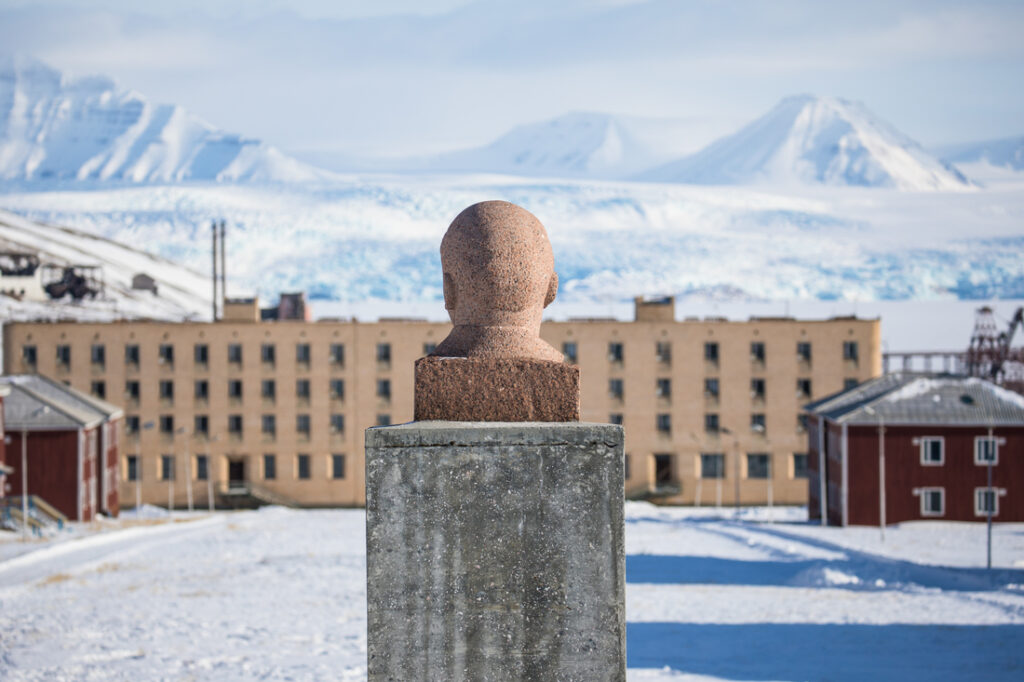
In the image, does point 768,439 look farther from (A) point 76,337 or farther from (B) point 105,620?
(B) point 105,620

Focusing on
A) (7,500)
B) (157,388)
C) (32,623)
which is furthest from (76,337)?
(32,623)

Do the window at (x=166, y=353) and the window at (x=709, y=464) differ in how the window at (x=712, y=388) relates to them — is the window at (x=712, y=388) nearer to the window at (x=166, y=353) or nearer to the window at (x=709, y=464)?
the window at (x=709, y=464)

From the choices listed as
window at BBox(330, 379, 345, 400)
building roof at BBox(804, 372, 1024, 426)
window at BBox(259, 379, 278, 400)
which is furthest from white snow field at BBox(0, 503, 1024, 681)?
window at BBox(330, 379, 345, 400)

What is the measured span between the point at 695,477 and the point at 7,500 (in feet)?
139

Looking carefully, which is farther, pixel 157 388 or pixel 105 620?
pixel 157 388

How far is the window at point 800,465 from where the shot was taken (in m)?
81.9

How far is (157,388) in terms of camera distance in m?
82.5

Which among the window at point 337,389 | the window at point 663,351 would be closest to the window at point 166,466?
the window at point 337,389

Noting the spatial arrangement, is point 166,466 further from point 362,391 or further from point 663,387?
point 663,387

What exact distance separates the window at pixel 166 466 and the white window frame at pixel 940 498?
4688cm

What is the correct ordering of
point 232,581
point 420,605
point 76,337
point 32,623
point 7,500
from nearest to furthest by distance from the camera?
1. point 420,605
2. point 32,623
3. point 232,581
4. point 7,500
5. point 76,337

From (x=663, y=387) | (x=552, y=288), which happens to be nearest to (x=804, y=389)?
(x=663, y=387)

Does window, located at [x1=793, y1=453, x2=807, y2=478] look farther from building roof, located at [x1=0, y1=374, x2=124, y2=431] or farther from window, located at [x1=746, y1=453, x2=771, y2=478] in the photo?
building roof, located at [x1=0, y1=374, x2=124, y2=431]

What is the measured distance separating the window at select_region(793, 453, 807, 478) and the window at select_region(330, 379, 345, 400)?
Answer: 2996 cm
